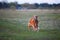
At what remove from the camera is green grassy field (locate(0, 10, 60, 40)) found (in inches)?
50.3

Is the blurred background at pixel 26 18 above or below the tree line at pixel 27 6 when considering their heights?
below

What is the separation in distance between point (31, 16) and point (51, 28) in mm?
222

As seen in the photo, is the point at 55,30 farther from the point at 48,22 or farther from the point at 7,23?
the point at 7,23

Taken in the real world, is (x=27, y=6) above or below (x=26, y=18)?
above

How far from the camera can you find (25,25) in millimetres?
1286

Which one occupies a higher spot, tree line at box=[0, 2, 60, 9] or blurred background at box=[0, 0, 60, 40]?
tree line at box=[0, 2, 60, 9]

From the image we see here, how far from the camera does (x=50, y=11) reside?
130 centimetres

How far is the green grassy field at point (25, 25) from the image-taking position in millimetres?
1276

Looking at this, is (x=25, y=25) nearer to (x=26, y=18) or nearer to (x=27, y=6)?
(x=26, y=18)

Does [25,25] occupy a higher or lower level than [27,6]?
lower

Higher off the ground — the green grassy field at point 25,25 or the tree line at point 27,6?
the tree line at point 27,6

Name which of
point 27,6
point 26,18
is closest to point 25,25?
point 26,18

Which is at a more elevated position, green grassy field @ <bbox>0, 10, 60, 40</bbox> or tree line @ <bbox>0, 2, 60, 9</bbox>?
tree line @ <bbox>0, 2, 60, 9</bbox>

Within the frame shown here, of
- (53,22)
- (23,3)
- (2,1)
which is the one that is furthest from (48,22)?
(2,1)
